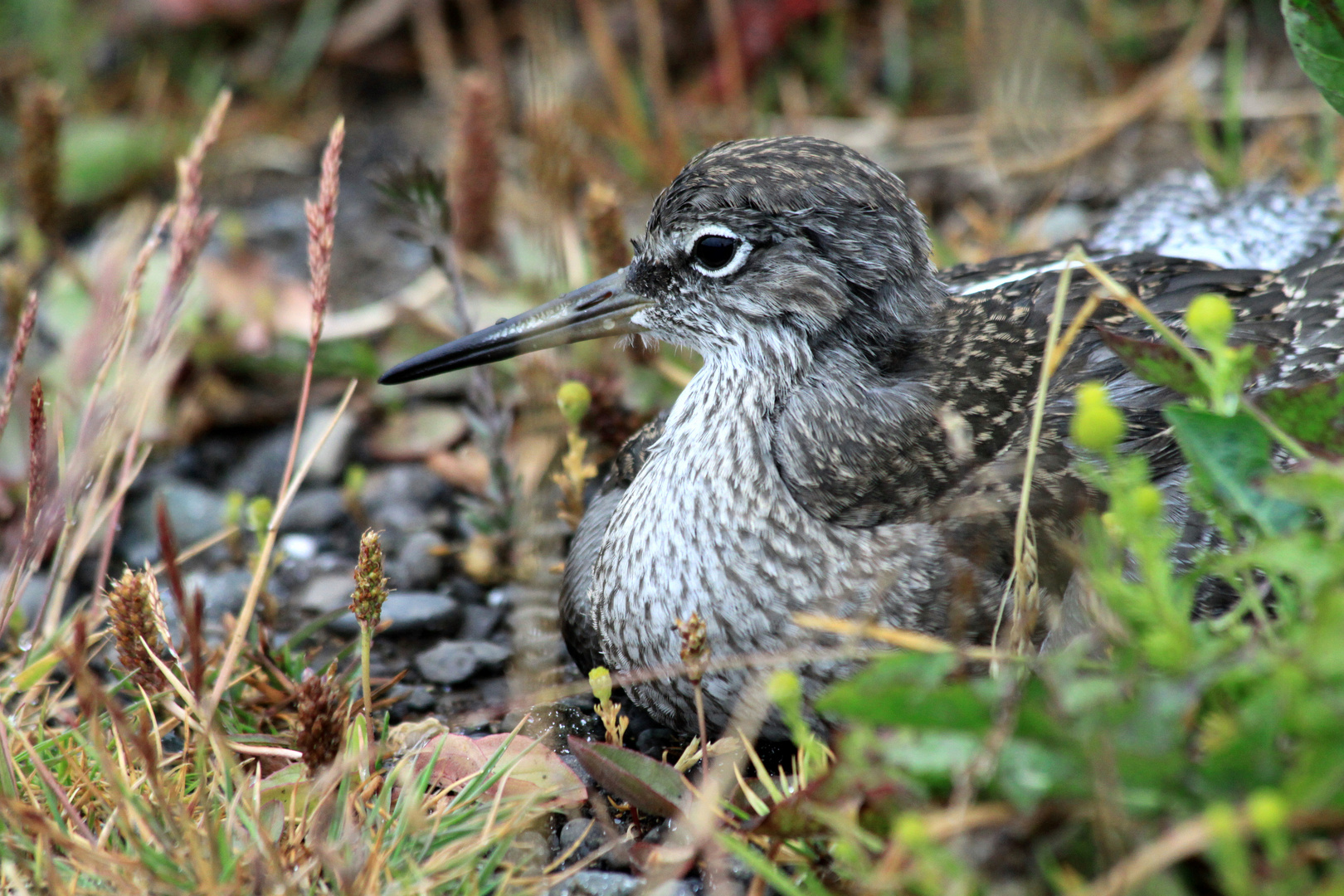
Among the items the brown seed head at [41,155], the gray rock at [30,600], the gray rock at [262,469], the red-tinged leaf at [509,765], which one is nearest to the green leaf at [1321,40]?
the red-tinged leaf at [509,765]

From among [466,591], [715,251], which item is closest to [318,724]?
[466,591]

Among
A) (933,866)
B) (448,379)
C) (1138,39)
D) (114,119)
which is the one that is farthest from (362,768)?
(1138,39)

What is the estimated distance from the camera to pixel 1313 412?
2146mm

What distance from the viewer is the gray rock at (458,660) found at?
3.35 meters

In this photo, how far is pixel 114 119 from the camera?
5.58m

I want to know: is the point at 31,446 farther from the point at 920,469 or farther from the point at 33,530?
the point at 920,469

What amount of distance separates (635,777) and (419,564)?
139cm

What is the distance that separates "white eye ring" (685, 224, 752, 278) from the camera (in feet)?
9.83

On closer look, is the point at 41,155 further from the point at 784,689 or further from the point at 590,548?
the point at 784,689

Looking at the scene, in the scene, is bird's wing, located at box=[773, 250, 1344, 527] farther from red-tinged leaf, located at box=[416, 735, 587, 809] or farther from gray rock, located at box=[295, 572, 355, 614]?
gray rock, located at box=[295, 572, 355, 614]

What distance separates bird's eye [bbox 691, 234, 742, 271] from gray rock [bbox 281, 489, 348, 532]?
1.59 metres

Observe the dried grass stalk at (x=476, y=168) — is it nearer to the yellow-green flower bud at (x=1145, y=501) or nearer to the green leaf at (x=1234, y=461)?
the green leaf at (x=1234, y=461)

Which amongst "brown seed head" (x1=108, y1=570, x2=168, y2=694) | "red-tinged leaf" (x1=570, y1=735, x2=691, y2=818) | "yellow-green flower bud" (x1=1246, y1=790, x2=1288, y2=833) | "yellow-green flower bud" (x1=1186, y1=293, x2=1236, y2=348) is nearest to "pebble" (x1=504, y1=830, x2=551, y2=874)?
"red-tinged leaf" (x1=570, y1=735, x2=691, y2=818)

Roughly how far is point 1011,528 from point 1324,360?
3.25ft
